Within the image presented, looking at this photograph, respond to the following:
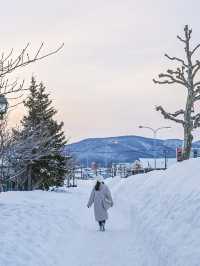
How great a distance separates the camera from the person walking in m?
17.6

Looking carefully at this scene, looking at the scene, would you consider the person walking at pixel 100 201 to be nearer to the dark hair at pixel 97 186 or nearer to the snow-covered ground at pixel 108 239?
the dark hair at pixel 97 186

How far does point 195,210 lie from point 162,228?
1321 millimetres

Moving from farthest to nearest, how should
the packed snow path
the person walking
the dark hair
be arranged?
the dark hair, the person walking, the packed snow path

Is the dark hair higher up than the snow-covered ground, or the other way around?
the dark hair

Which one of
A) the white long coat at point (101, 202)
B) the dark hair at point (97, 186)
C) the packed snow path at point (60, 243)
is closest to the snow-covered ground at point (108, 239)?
the packed snow path at point (60, 243)

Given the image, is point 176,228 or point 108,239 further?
point 108,239

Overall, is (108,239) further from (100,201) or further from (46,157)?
(46,157)

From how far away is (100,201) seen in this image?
18.2m

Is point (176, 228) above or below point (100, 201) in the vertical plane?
below

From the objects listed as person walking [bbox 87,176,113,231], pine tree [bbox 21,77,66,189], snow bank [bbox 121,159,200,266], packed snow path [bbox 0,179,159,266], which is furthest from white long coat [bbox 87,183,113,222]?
pine tree [bbox 21,77,66,189]

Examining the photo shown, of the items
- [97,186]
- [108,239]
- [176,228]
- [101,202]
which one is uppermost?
[97,186]

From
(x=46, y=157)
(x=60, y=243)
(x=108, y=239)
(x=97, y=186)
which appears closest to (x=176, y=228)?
(x=60, y=243)

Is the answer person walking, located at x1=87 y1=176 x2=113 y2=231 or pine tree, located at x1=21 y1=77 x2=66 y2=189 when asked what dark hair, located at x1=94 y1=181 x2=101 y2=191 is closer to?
person walking, located at x1=87 y1=176 x2=113 y2=231

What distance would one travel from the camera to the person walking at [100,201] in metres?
17.6
